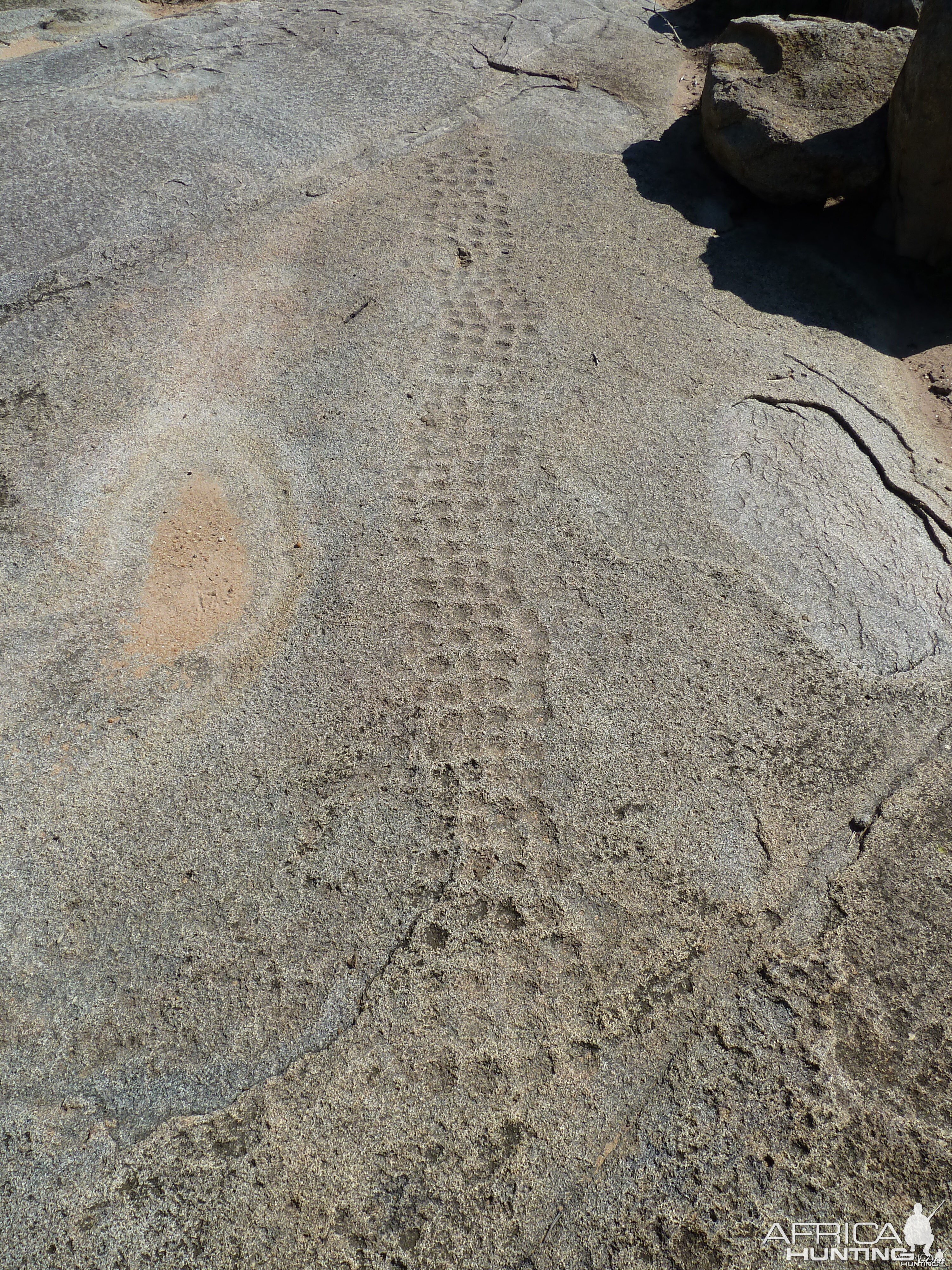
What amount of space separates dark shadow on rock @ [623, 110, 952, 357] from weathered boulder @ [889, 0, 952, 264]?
13 centimetres

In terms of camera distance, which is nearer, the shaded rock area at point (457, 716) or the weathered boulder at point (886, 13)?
the shaded rock area at point (457, 716)

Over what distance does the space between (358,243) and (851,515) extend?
8.97ft

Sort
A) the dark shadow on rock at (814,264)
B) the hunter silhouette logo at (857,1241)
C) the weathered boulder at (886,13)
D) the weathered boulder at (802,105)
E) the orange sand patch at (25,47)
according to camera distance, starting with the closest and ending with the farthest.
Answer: the hunter silhouette logo at (857,1241) → the dark shadow on rock at (814,264) → the weathered boulder at (802,105) → the weathered boulder at (886,13) → the orange sand patch at (25,47)

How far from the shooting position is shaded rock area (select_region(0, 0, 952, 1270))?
182 centimetres

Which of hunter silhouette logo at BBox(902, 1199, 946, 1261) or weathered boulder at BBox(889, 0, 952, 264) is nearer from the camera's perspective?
hunter silhouette logo at BBox(902, 1199, 946, 1261)

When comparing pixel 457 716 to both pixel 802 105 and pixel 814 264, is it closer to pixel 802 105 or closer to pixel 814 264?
pixel 814 264

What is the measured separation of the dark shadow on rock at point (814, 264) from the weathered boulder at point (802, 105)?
0.15m

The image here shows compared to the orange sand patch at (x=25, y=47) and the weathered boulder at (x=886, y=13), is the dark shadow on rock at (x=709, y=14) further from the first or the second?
the orange sand patch at (x=25, y=47)

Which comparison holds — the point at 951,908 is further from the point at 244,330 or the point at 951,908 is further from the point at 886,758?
the point at 244,330

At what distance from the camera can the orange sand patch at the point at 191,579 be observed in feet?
8.98

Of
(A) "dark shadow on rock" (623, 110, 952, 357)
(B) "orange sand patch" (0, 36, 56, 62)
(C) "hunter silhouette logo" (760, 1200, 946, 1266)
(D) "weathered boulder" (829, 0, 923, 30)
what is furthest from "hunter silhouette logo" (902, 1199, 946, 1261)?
(B) "orange sand patch" (0, 36, 56, 62)

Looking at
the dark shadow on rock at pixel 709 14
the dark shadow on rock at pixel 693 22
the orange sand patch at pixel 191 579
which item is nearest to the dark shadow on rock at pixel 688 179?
the dark shadow on rock at pixel 709 14

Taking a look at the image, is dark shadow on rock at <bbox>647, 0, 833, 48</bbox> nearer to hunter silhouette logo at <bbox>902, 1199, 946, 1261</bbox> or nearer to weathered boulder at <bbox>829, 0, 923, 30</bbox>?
weathered boulder at <bbox>829, 0, 923, 30</bbox>

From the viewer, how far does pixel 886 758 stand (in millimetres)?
2525
